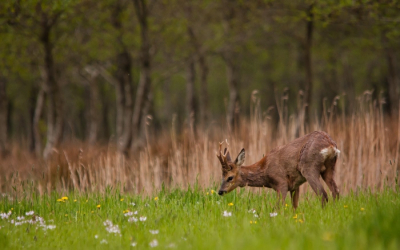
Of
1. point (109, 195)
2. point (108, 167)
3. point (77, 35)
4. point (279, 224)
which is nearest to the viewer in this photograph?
point (279, 224)

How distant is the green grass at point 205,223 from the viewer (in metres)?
3.95

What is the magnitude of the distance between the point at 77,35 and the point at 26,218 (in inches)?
550

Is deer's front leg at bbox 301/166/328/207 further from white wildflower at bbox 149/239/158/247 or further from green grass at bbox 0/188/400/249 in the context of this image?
white wildflower at bbox 149/239/158/247

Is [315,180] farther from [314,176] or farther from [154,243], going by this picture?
[154,243]

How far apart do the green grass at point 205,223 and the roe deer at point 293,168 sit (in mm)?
226

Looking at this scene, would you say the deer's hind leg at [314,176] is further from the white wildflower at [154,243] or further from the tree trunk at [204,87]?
the tree trunk at [204,87]

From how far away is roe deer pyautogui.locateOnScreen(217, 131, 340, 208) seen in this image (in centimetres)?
607

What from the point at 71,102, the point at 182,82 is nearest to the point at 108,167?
the point at 71,102

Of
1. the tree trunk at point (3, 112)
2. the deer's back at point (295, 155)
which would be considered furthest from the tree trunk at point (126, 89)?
the deer's back at point (295, 155)

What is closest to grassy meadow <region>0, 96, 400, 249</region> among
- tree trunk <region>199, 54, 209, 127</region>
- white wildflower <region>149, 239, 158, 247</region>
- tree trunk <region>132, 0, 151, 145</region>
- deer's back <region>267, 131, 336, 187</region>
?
white wildflower <region>149, 239, 158, 247</region>

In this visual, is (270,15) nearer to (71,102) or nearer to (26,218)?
(26,218)

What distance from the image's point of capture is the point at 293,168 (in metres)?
6.36

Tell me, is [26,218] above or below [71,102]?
below

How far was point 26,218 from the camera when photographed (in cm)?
603
